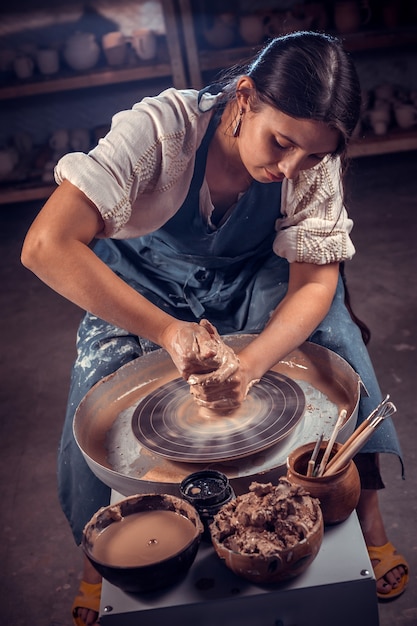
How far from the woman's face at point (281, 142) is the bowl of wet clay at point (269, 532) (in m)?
0.71

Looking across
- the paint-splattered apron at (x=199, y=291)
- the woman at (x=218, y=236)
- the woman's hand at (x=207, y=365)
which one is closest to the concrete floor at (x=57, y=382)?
the woman at (x=218, y=236)

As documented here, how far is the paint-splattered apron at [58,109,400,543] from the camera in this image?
177 centimetres

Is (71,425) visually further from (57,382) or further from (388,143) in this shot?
(388,143)

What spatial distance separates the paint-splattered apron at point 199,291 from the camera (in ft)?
5.81

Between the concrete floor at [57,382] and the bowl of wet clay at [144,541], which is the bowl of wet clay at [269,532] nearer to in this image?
the bowl of wet clay at [144,541]

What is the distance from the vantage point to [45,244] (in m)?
1.58

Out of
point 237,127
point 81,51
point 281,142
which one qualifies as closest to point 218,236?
point 237,127

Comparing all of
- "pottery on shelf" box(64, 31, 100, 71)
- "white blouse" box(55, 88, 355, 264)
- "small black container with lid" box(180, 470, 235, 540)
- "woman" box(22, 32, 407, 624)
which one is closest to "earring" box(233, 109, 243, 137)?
"woman" box(22, 32, 407, 624)

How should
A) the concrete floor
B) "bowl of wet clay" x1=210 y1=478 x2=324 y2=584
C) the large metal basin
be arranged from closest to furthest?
"bowl of wet clay" x1=210 y1=478 x2=324 y2=584 → the large metal basin → the concrete floor

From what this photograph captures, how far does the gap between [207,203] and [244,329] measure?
0.35 m

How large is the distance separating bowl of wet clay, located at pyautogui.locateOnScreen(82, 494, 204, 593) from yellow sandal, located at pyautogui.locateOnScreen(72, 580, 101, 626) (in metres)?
0.68

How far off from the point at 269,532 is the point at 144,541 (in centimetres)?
21

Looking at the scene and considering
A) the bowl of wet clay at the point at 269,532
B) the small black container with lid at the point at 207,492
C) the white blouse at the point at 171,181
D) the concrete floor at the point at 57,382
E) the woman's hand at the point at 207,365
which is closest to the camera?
the bowl of wet clay at the point at 269,532

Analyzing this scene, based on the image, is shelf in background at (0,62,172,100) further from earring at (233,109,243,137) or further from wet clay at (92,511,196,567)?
wet clay at (92,511,196,567)
